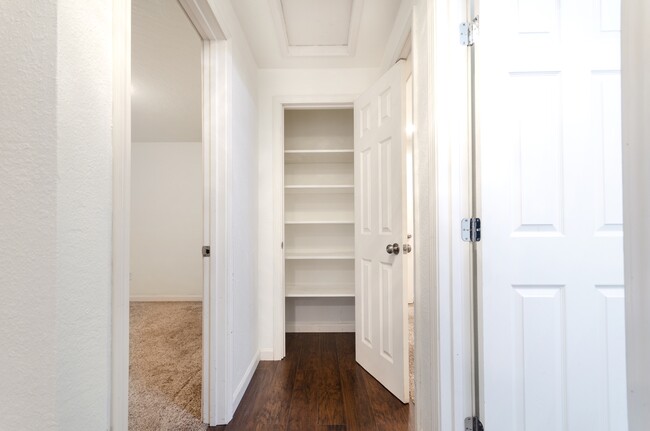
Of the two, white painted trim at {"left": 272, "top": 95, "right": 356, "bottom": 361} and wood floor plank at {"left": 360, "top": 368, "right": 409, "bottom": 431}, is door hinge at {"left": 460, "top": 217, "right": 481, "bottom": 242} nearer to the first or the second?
wood floor plank at {"left": 360, "top": 368, "right": 409, "bottom": 431}

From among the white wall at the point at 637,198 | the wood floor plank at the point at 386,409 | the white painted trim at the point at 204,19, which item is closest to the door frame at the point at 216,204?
the white painted trim at the point at 204,19

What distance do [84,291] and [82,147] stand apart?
36 cm

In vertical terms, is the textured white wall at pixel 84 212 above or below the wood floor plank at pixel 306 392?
above

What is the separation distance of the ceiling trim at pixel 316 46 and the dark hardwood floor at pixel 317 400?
2483 mm

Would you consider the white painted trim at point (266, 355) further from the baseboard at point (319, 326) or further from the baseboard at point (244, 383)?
the baseboard at point (319, 326)

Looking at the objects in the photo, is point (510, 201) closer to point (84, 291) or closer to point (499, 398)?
point (499, 398)

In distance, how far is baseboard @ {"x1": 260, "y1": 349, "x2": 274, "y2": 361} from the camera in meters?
2.21

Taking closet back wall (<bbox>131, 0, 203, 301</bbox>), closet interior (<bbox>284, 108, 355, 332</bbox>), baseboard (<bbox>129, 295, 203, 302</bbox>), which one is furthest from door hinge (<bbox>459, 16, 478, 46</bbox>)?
baseboard (<bbox>129, 295, 203, 302</bbox>)

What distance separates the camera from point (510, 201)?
104cm

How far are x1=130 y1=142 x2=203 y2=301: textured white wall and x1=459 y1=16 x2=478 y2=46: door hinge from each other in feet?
12.3

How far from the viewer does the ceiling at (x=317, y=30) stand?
1693 mm

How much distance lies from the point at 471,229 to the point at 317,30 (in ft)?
5.81

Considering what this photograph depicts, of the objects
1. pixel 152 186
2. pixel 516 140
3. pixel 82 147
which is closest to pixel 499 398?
pixel 516 140

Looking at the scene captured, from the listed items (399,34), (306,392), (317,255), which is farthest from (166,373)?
(399,34)
